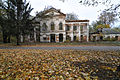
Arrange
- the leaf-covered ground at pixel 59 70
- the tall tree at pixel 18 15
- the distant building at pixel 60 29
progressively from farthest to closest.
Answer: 1. the distant building at pixel 60 29
2. the tall tree at pixel 18 15
3. the leaf-covered ground at pixel 59 70

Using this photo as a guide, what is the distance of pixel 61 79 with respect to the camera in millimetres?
2332

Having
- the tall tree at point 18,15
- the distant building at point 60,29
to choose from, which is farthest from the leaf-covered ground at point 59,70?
the distant building at point 60,29

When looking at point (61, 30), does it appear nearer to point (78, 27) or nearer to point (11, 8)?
point (78, 27)

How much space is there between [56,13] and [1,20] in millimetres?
16180

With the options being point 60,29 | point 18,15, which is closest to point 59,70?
point 18,15

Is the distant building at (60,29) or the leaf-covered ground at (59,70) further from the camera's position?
the distant building at (60,29)

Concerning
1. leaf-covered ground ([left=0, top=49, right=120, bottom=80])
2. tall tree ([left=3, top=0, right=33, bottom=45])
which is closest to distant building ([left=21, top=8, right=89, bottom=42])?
tall tree ([left=3, top=0, right=33, bottom=45])

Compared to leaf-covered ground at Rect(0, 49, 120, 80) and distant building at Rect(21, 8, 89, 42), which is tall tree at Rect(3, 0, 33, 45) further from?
leaf-covered ground at Rect(0, 49, 120, 80)

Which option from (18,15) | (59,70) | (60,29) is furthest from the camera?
(60,29)

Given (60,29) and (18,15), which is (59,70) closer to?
(18,15)

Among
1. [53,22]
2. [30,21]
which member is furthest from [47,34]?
[30,21]

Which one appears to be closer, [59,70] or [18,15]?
[59,70]

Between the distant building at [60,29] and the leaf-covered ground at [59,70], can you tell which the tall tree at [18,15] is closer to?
the distant building at [60,29]

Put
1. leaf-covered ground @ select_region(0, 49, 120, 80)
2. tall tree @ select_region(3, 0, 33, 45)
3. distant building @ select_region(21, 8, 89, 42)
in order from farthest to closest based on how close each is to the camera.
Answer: distant building @ select_region(21, 8, 89, 42) → tall tree @ select_region(3, 0, 33, 45) → leaf-covered ground @ select_region(0, 49, 120, 80)
